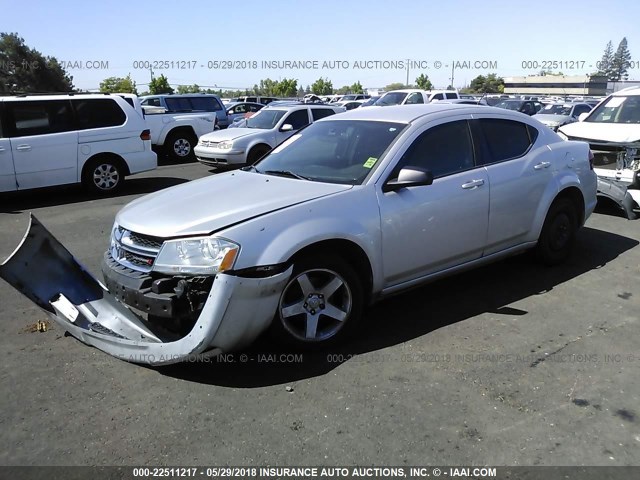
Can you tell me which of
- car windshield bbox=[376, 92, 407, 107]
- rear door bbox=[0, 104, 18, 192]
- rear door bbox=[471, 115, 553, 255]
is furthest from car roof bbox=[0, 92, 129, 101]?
car windshield bbox=[376, 92, 407, 107]

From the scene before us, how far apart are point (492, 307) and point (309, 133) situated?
2.28 metres

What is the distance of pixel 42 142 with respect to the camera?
909 cm

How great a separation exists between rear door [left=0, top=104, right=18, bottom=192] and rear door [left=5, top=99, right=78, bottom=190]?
61 mm

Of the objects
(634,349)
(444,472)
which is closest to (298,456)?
(444,472)

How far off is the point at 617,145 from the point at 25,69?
169 ft

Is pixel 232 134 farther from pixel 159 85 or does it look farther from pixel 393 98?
pixel 159 85

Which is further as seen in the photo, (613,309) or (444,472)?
(613,309)

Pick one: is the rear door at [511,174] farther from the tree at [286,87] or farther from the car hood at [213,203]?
the tree at [286,87]

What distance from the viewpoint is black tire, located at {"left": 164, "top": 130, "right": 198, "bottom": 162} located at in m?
15.1

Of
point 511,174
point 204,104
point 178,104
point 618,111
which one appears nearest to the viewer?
point 511,174

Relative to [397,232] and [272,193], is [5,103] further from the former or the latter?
→ [397,232]

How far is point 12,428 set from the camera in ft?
9.75

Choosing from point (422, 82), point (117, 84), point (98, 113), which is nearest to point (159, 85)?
point (117, 84)

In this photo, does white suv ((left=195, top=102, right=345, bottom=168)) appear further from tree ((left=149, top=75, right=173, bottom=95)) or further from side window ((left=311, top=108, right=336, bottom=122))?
tree ((left=149, top=75, right=173, bottom=95))
